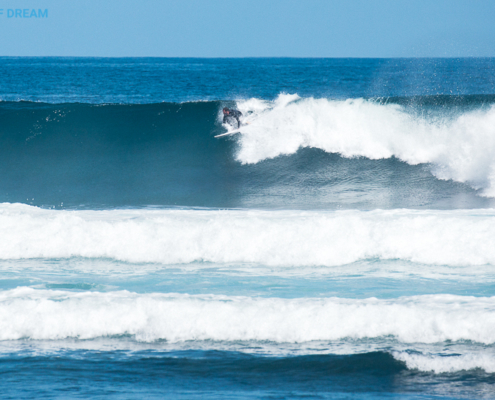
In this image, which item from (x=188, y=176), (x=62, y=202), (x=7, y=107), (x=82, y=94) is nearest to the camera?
(x=62, y=202)

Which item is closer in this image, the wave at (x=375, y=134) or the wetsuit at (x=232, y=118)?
the wave at (x=375, y=134)

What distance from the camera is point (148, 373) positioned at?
342 cm

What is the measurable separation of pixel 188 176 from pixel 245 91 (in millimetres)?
19347

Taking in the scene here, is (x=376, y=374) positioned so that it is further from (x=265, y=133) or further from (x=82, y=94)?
(x=82, y=94)

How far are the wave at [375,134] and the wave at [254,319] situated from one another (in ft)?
20.5

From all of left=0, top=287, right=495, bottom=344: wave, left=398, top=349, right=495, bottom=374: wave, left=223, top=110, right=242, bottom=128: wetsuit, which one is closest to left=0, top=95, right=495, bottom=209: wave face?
left=223, top=110, right=242, bottom=128: wetsuit

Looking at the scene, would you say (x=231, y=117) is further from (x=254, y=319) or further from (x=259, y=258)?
(x=254, y=319)

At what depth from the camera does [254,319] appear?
4.02 metres

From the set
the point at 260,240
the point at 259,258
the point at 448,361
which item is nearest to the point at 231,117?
the point at 260,240

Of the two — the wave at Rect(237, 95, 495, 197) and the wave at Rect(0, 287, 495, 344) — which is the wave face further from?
the wave at Rect(0, 287, 495, 344)

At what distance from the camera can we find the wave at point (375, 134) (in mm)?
10008

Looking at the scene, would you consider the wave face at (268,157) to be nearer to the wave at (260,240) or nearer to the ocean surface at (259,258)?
the ocean surface at (259,258)

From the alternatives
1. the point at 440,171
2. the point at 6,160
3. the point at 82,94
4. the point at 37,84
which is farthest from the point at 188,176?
the point at 37,84

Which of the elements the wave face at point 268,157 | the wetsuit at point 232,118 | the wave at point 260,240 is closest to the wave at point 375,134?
the wave face at point 268,157
